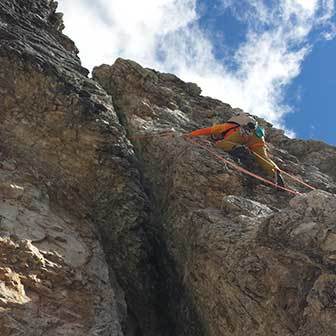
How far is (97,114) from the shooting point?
38.2 ft

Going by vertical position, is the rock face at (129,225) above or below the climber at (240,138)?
below

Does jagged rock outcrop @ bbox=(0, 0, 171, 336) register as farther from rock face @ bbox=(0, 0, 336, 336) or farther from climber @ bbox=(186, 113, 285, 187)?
climber @ bbox=(186, 113, 285, 187)

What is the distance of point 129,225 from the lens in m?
10.3

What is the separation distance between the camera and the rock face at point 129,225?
7262mm

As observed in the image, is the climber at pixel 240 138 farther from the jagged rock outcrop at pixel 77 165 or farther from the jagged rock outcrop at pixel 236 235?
the jagged rock outcrop at pixel 77 165

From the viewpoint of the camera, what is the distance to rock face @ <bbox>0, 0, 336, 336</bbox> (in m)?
7.26

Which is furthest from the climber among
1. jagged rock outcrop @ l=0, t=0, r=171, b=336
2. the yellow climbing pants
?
jagged rock outcrop @ l=0, t=0, r=171, b=336

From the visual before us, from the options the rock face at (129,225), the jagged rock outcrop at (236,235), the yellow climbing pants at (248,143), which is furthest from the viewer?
the yellow climbing pants at (248,143)

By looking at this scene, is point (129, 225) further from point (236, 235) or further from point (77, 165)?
point (236, 235)

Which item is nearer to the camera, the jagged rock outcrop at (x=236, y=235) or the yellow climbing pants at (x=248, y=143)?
the jagged rock outcrop at (x=236, y=235)

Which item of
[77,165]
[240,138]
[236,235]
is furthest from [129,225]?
[240,138]

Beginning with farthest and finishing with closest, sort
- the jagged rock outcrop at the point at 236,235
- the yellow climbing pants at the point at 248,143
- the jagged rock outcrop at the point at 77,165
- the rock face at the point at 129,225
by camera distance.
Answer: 1. the yellow climbing pants at the point at 248,143
2. the jagged rock outcrop at the point at 77,165
3. the rock face at the point at 129,225
4. the jagged rock outcrop at the point at 236,235

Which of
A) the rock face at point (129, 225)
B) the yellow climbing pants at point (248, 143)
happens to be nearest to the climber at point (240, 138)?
the yellow climbing pants at point (248, 143)

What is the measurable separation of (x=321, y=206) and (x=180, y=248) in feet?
11.5
